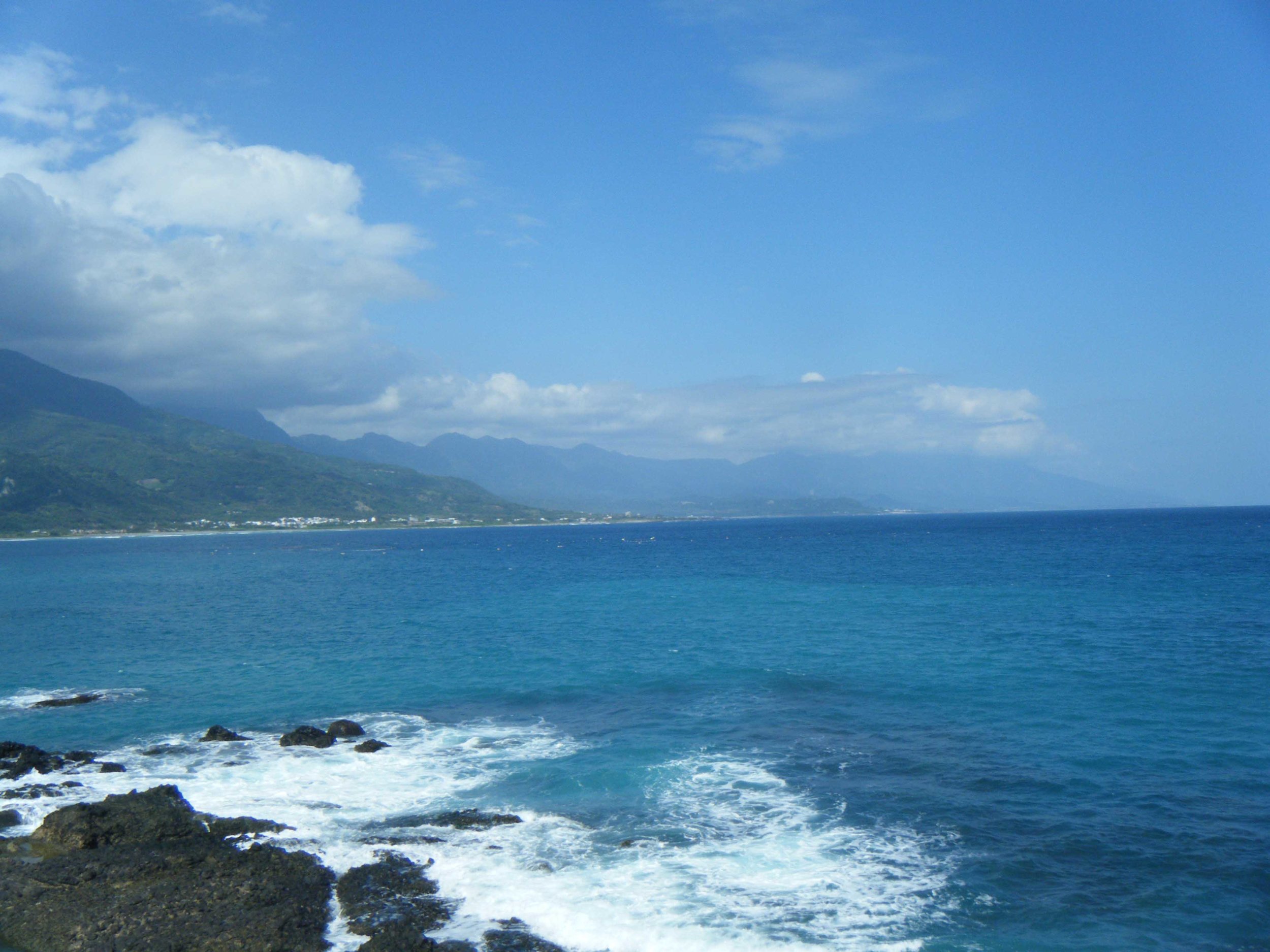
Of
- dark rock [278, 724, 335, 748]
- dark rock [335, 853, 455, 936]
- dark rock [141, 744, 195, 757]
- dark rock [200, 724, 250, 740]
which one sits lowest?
dark rock [141, 744, 195, 757]

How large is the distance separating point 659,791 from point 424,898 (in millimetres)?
9165

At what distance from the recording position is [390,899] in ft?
60.7

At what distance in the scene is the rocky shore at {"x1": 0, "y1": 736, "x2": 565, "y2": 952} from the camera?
55.0ft

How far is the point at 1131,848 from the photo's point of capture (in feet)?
68.3

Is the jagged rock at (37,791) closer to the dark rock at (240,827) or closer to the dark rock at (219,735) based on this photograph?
the dark rock at (219,735)

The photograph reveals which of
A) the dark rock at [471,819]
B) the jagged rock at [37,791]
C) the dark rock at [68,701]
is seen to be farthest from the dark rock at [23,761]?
the dark rock at [471,819]

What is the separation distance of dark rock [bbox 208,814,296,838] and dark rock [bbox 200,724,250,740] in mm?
9837

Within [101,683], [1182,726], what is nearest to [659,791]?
[1182,726]

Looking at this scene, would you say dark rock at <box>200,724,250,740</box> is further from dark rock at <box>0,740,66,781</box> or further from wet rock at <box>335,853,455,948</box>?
wet rock at <box>335,853,455,948</box>

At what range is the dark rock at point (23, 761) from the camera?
27297 mm

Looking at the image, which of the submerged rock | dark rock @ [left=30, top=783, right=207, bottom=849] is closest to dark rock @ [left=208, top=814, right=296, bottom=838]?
dark rock @ [left=30, top=783, right=207, bottom=849]

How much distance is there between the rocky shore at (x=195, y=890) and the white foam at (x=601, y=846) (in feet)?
2.03

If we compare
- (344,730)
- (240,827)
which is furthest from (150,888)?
(344,730)

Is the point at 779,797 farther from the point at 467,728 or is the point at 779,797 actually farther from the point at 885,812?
the point at 467,728
